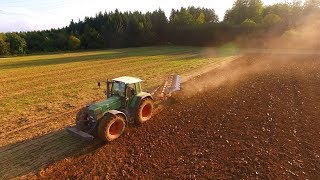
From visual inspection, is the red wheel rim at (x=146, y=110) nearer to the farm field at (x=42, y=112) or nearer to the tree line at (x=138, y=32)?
the farm field at (x=42, y=112)

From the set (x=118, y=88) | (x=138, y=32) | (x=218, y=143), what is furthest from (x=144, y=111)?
(x=138, y=32)

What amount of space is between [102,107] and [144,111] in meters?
2.55

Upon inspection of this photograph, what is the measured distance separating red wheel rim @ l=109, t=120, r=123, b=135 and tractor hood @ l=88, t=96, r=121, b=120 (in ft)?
2.01

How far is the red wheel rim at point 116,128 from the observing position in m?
11.1

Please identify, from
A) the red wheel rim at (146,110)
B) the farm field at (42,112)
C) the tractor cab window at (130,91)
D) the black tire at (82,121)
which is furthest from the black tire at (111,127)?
the red wheel rim at (146,110)

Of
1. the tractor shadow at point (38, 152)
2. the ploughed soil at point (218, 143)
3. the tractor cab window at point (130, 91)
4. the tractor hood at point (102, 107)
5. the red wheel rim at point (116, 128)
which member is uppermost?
the tractor cab window at point (130, 91)

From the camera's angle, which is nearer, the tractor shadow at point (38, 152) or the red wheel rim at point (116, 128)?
the tractor shadow at point (38, 152)

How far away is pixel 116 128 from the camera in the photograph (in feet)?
→ 36.9

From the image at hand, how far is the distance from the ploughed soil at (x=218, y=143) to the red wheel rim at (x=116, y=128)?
15.1 inches

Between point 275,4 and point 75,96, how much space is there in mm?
76395

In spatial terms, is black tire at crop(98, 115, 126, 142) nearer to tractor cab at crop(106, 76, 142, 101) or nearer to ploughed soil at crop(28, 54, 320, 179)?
ploughed soil at crop(28, 54, 320, 179)

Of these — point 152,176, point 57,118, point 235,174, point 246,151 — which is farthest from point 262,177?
point 57,118

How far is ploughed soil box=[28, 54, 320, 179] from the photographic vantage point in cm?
907

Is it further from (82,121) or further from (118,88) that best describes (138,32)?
(82,121)
